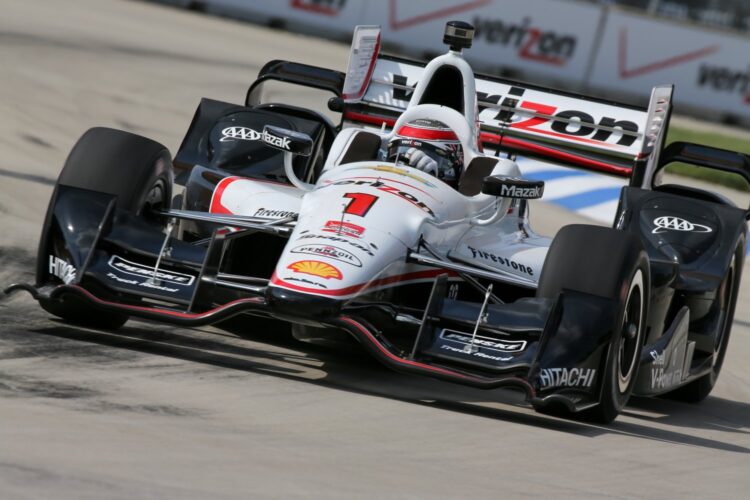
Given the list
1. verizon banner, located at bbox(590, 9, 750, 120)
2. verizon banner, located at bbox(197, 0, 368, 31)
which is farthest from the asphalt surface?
verizon banner, located at bbox(197, 0, 368, 31)

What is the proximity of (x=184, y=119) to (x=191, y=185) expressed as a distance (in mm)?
8305

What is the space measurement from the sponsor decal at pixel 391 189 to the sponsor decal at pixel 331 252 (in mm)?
776

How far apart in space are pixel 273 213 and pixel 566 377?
6.96ft

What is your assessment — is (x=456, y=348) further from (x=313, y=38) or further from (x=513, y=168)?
(x=313, y=38)

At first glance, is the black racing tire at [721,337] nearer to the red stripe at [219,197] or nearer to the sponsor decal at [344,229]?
the sponsor decal at [344,229]

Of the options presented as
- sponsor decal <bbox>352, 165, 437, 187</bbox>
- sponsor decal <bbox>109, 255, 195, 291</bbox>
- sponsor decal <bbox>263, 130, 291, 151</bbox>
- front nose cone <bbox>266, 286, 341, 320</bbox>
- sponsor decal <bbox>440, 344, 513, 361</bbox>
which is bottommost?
sponsor decal <bbox>109, 255, 195, 291</bbox>

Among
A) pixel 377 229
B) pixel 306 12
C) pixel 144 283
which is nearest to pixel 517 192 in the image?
pixel 377 229

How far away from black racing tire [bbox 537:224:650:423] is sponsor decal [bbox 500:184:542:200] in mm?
313

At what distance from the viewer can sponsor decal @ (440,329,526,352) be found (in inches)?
284

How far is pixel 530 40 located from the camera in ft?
91.1

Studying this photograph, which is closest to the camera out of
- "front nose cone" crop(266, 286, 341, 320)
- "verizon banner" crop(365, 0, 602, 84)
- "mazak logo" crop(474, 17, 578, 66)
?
"front nose cone" crop(266, 286, 341, 320)

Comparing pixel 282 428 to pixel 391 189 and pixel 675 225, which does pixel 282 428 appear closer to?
pixel 391 189

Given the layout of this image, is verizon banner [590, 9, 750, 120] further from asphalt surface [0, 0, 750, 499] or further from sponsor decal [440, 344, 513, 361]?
sponsor decal [440, 344, 513, 361]

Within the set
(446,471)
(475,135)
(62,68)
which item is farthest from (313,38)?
A: (446,471)
